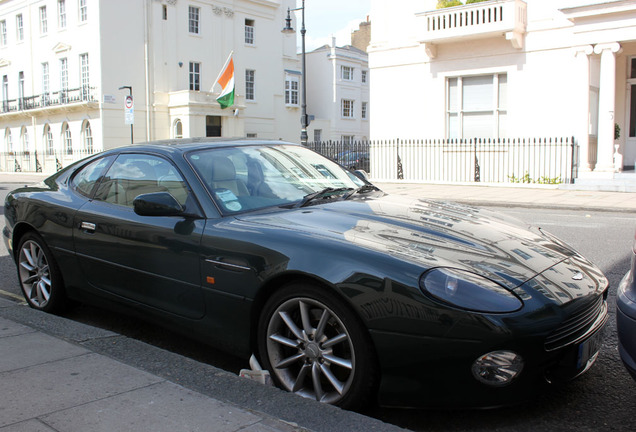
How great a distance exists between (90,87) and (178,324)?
115ft

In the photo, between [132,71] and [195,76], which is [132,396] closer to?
[132,71]

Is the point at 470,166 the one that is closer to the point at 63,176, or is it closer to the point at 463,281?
the point at 63,176

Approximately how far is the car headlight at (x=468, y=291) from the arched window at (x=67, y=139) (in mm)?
39449

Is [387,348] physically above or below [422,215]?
below

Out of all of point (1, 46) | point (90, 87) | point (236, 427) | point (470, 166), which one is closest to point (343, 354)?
point (236, 427)

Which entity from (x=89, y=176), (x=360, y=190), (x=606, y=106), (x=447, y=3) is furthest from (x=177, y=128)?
(x=360, y=190)

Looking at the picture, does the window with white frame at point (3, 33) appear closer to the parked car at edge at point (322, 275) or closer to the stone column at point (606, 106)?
the stone column at point (606, 106)

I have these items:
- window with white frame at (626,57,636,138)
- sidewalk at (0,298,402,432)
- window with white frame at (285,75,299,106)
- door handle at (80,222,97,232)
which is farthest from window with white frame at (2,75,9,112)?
sidewalk at (0,298,402,432)

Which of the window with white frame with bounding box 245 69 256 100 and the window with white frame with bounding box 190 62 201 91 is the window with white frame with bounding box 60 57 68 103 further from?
the window with white frame with bounding box 245 69 256 100

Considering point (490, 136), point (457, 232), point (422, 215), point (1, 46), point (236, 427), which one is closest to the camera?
point (236, 427)

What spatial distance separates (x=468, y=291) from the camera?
2.75 meters

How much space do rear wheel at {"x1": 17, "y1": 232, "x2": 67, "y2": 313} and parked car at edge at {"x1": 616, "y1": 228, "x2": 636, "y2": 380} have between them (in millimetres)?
4001

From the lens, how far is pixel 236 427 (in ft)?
8.20

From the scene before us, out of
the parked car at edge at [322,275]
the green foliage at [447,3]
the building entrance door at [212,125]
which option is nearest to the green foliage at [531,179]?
the green foliage at [447,3]
